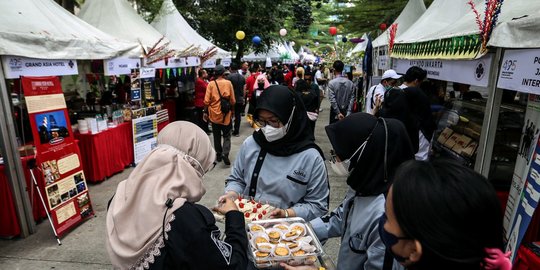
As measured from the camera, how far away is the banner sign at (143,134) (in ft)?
23.1

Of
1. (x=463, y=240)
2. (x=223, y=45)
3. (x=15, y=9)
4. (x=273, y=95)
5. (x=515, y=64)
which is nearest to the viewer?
(x=463, y=240)

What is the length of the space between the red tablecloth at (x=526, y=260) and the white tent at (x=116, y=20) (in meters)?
7.54

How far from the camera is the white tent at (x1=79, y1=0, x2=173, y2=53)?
774 cm

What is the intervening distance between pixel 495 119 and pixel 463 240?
111 inches

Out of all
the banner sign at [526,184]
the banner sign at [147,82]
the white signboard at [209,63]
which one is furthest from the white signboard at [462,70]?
the white signboard at [209,63]

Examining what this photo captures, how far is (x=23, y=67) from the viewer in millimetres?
4215

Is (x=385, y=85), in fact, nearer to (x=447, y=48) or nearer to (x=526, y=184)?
(x=447, y=48)

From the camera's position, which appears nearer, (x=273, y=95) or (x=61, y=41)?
(x=273, y=95)

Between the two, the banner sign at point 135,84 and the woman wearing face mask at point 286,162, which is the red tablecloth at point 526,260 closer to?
the woman wearing face mask at point 286,162

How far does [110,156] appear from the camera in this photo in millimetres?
6438

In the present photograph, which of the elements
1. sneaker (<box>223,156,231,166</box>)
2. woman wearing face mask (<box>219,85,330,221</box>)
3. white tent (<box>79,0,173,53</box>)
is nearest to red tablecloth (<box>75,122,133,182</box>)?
sneaker (<box>223,156,231,166</box>)

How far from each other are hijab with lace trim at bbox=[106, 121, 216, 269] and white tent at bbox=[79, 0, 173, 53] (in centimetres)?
671

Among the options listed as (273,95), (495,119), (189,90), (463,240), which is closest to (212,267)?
(463,240)

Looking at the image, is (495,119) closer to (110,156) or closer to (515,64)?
(515,64)
